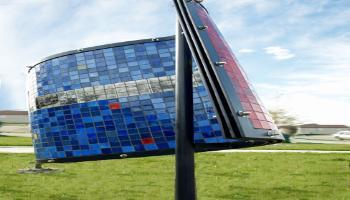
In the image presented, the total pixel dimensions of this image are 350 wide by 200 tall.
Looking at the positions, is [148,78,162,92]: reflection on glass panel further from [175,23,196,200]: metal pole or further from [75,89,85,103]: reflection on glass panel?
[75,89,85,103]: reflection on glass panel

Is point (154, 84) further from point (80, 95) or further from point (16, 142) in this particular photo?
point (16, 142)

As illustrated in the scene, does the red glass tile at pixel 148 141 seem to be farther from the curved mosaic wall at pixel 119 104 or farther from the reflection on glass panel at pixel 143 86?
the reflection on glass panel at pixel 143 86

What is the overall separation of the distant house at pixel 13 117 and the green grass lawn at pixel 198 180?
303ft

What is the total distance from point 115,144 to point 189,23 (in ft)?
9.25

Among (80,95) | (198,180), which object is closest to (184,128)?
(80,95)

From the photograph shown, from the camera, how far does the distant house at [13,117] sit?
4365 inches

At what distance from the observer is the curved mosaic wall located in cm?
753

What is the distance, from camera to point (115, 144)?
7621 mm

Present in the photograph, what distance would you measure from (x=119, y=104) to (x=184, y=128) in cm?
172

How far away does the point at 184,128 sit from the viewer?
673 centimetres

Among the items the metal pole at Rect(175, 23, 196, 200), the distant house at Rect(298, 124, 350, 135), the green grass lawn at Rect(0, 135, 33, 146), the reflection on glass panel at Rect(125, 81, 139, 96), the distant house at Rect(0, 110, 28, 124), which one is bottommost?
the metal pole at Rect(175, 23, 196, 200)

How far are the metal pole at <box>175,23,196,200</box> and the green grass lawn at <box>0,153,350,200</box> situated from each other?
6.52 meters

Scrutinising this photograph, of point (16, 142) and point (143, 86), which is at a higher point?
point (16, 142)

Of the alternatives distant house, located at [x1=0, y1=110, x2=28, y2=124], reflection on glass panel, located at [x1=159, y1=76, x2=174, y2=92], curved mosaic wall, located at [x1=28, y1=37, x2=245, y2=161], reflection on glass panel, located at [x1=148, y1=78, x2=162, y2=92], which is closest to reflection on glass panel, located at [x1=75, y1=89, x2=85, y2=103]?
curved mosaic wall, located at [x1=28, y1=37, x2=245, y2=161]
